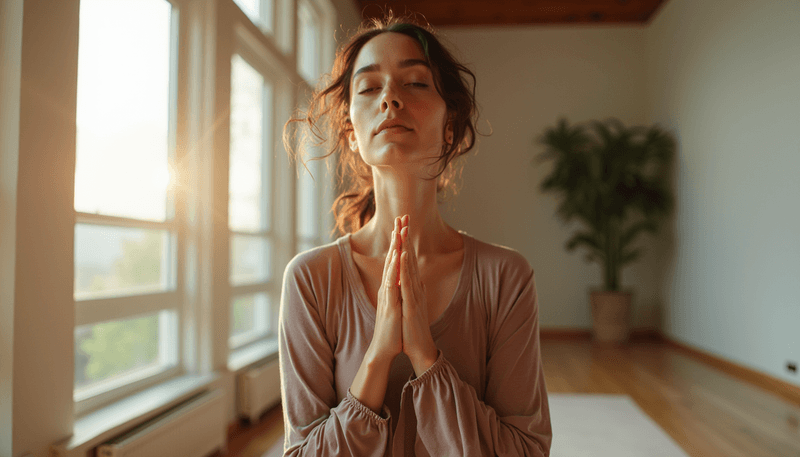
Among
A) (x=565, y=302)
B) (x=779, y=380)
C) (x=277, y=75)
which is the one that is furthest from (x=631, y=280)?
(x=277, y=75)

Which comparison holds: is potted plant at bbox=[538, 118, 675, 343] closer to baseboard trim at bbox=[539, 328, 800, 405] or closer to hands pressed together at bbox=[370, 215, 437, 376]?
baseboard trim at bbox=[539, 328, 800, 405]

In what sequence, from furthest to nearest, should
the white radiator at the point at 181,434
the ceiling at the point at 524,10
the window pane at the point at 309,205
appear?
the ceiling at the point at 524,10
the window pane at the point at 309,205
the white radiator at the point at 181,434

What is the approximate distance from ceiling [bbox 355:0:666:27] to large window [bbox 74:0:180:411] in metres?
3.67

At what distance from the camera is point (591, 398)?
3.25 metres

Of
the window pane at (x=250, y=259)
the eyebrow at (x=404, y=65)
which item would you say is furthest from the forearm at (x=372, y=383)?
the window pane at (x=250, y=259)

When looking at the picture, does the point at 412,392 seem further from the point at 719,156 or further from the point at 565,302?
the point at 565,302

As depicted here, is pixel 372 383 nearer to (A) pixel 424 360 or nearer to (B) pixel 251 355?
(A) pixel 424 360

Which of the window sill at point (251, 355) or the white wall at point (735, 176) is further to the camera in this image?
the white wall at point (735, 176)

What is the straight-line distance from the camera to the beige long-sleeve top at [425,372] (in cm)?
81

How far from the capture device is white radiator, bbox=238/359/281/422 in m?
2.63

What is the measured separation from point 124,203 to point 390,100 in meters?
1.58

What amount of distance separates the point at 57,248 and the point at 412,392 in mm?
1203

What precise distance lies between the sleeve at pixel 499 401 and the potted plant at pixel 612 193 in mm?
4854

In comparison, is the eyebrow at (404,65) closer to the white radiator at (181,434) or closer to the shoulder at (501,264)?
the shoulder at (501,264)
